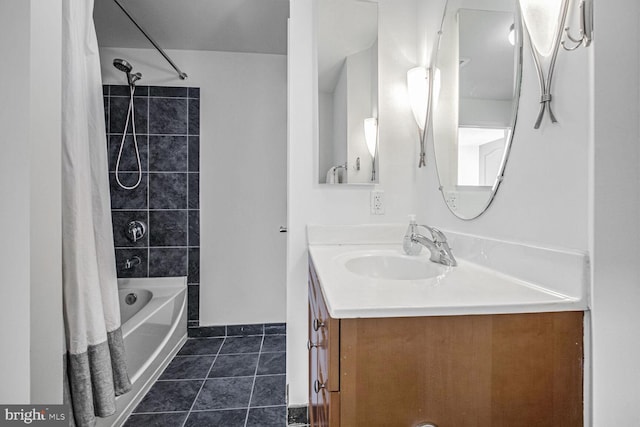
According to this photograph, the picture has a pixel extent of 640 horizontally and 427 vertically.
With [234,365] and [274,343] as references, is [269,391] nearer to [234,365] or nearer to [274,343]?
[234,365]

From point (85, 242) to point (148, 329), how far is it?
928mm

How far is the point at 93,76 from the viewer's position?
3.87ft

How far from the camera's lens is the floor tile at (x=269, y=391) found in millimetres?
1557

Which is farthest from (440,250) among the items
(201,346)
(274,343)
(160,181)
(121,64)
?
(121,64)

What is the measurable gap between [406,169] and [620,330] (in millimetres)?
1065

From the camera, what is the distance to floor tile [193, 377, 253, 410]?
1.53 meters

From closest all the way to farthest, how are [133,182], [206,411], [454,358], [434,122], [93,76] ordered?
[454,358]
[93,76]
[434,122]
[206,411]
[133,182]

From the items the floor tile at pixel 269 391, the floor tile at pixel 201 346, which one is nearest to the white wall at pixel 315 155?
the floor tile at pixel 269 391

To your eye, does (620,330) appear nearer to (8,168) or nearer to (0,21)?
(8,168)

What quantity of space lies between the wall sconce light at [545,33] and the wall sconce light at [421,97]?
603 millimetres

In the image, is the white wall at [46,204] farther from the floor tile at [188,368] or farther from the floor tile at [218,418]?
the floor tile at [188,368]

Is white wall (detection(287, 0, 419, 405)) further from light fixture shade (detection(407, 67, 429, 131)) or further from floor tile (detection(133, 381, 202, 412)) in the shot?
floor tile (detection(133, 381, 202, 412))

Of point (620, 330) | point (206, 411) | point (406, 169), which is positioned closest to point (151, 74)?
point (406, 169)

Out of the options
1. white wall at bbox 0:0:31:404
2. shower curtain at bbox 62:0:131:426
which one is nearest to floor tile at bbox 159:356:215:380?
shower curtain at bbox 62:0:131:426
